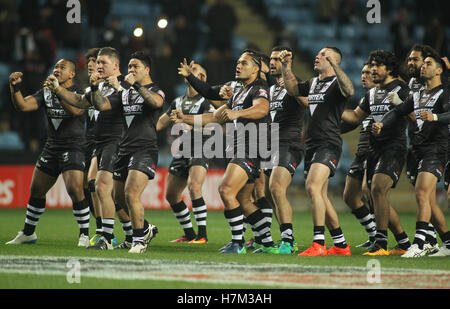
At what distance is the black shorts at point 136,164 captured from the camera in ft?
32.4

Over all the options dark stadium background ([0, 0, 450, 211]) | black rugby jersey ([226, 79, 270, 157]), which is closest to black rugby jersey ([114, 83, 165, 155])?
black rugby jersey ([226, 79, 270, 157])

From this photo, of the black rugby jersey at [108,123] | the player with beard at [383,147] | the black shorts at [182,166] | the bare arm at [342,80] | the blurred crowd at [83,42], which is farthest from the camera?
the blurred crowd at [83,42]

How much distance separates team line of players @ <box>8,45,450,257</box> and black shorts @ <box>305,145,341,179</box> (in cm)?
1

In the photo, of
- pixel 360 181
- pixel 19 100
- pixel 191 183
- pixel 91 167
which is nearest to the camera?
pixel 19 100

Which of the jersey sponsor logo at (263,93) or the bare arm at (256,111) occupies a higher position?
the jersey sponsor logo at (263,93)

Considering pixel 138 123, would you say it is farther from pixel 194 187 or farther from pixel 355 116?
pixel 355 116

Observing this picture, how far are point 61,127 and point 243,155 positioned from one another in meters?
2.81

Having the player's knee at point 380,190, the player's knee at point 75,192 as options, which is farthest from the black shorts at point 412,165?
the player's knee at point 75,192

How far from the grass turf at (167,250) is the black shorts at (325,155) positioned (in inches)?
45.5

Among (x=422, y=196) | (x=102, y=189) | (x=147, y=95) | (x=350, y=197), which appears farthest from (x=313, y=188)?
(x=102, y=189)

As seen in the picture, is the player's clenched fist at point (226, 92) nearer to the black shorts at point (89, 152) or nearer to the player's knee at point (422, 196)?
the black shorts at point (89, 152)

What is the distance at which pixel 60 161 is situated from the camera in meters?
11.0

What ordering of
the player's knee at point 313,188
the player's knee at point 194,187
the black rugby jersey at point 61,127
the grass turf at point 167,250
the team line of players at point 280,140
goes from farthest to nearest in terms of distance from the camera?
the player's knee at point 194,187, the black rugby jersey at point 61,127, the team line of players at point 280,140, the player's knee at point 313,188, the grass turf at point 167,250

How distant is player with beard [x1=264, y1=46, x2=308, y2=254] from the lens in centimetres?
1005
